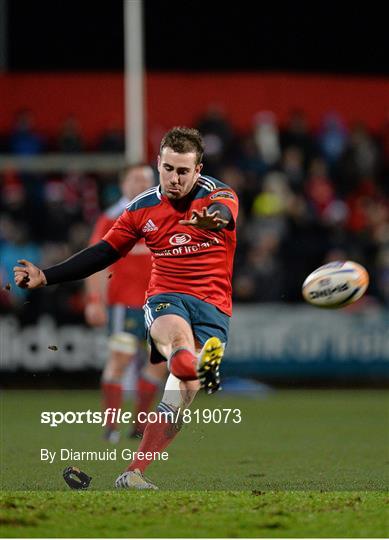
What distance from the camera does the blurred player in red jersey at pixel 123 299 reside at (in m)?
11.0

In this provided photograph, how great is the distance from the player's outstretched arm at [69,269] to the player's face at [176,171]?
549 millimetres

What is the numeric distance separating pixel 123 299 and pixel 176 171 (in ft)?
13.7

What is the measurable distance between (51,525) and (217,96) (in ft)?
54.1

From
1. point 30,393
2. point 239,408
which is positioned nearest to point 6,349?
point 30,393

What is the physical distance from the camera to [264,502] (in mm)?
6633

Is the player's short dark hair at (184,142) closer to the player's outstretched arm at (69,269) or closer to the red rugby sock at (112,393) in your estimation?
the player's outstretched arm at (69,269)

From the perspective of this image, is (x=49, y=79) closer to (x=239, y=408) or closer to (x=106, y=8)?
(x=106, y=8)

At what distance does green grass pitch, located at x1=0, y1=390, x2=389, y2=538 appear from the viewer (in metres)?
5.98

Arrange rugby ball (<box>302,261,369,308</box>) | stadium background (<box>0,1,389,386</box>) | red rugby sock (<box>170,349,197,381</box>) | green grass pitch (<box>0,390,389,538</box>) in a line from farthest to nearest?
stadium background (<box>0,1,389,386</box>), rugby ball (<box>302,261,369,308</box>), red rugby sock (<box>170,349,197,381</box>), green grass pitch (<box>0,390,389,538</box>)

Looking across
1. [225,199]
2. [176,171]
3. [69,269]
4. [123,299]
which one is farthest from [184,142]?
[123,299]

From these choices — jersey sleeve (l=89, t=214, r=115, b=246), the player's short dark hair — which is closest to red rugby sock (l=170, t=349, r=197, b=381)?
the player's short dark hair

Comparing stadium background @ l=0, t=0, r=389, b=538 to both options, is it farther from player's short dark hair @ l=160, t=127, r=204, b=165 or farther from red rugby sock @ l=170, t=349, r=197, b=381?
player's short dark hair @ l=160, t=127, r=204, b=165

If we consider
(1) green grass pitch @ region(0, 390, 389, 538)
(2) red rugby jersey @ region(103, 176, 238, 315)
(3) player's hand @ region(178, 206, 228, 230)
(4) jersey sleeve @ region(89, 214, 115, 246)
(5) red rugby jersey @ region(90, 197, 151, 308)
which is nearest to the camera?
(1) green grass pitch @ region(0, 390, 389, 538)

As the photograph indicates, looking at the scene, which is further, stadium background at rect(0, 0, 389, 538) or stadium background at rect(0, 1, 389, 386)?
stadium background at rect(0, 1, 389, 386)
